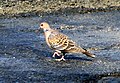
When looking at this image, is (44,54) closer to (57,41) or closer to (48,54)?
(48,54)

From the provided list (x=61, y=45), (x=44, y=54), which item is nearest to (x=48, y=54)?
(x=44, y=54)

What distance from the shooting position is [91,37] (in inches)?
589

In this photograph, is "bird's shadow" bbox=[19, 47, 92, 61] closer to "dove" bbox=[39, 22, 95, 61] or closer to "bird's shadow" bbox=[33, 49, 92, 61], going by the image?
"bird's shadow" bbox=[33, 49, 92, 61]

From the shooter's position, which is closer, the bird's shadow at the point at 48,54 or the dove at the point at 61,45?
the dove at the point at 61,45

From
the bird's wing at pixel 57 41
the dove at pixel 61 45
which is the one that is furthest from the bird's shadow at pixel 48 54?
the bird's wing at pixel 57 41

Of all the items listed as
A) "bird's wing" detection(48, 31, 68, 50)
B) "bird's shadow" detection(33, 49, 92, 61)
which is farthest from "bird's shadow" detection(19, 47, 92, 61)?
"bird's wing" detection(48, 31, 68, 50)

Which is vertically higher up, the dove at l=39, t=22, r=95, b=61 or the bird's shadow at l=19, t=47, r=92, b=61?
the dove at l=39, t=22, r=95, b=61

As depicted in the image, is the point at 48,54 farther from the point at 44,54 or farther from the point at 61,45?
the point at 61,45

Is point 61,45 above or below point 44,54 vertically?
above

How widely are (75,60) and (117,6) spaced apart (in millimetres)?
9691

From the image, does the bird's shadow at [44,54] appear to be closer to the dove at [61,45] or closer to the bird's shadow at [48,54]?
the bird's shadow at [48,54]

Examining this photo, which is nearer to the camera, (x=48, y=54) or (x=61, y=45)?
(x=61, y=45)

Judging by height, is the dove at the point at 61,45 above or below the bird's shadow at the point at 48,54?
above

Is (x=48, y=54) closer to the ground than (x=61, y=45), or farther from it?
closer to the ground
